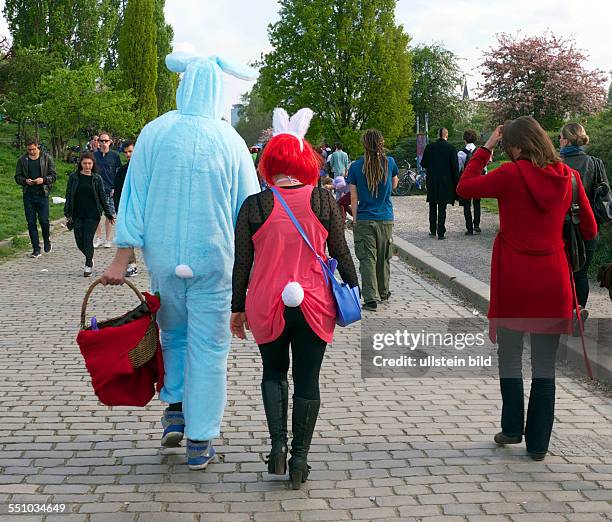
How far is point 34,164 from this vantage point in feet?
44.9

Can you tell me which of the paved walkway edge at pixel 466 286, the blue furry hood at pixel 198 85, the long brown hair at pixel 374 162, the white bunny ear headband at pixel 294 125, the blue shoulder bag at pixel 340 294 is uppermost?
the blue furry hood at pixel 198 85

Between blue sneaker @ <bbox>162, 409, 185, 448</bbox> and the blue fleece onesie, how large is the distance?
24cm

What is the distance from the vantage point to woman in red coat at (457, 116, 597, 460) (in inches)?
187

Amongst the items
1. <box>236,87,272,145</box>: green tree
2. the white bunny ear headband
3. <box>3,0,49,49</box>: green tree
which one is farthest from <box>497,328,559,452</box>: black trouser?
<box>236,87,272,145</box>: green tree

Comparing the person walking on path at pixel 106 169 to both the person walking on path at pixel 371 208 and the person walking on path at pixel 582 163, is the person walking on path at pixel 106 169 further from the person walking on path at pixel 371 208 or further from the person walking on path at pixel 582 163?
the person walking on path at pixel 582 163

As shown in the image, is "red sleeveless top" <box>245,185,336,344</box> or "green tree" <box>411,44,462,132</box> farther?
"green tree" <box>411,44,462,132</box>

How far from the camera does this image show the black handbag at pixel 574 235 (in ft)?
17.2

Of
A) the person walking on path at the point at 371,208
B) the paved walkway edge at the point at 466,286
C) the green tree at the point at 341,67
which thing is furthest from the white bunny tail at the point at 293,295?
the green tree at the point at 341,67

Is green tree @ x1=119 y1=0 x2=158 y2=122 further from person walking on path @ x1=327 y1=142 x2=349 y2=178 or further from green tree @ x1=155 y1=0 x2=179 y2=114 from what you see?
person walking on path @ x1=327 y1=142 x2=349 y2=178

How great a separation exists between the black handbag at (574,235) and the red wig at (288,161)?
1.72 meters

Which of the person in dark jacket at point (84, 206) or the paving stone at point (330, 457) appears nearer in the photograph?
the paving stone at point (330, 457)

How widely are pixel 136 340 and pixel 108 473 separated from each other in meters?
0.73

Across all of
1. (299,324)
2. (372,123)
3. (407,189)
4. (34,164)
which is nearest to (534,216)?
(299,324)

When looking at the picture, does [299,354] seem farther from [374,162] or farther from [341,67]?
[341,67]
